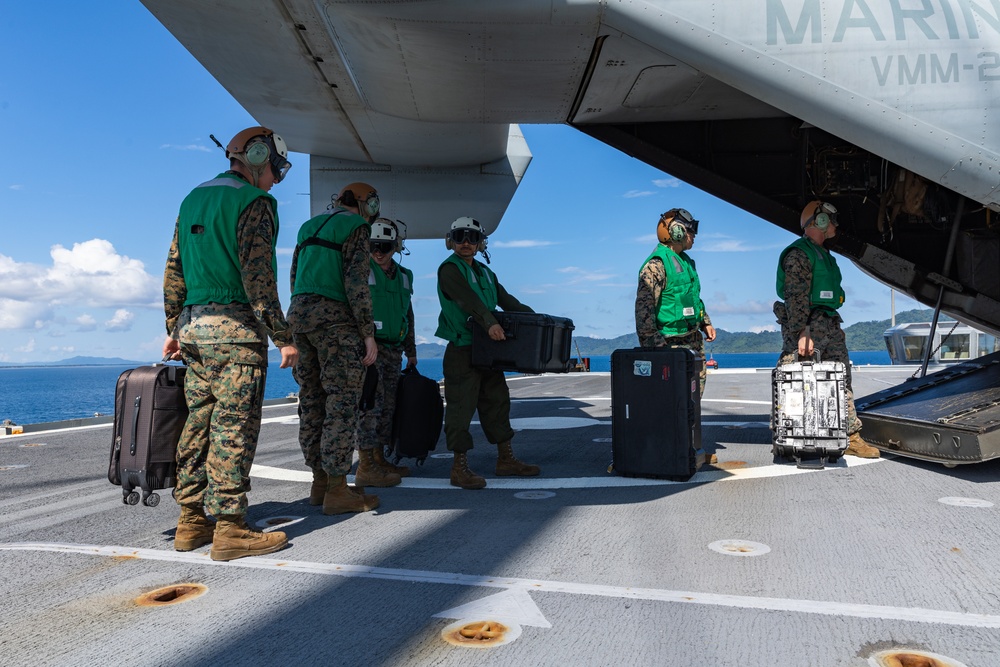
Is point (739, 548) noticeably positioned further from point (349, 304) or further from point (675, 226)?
point (675, 226)

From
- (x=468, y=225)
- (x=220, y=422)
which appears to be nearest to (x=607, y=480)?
(x=468, y=225)

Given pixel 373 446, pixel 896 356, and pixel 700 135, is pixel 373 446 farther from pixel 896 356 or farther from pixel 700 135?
pixel 896 356

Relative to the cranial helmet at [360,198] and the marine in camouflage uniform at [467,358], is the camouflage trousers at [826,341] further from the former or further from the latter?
the cranial helmet at [360,198]

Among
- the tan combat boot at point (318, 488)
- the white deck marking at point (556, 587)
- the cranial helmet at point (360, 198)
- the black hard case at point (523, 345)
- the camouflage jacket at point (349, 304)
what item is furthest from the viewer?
the black hard case at point (523, 345)

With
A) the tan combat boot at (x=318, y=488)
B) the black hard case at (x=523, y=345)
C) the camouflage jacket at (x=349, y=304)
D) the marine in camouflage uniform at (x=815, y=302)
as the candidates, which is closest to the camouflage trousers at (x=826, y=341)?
the marine in camouflage uniform at (x=815, y=302)

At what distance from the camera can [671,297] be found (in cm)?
485

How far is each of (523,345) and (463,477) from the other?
3.13 feet

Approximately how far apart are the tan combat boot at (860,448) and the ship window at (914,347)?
988 inches

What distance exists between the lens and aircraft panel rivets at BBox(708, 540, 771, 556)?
2.76 metres

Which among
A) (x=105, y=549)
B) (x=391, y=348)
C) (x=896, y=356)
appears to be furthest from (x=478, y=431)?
(x=896, y=356)

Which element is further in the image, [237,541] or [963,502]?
[963,502]

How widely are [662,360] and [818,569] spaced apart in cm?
194

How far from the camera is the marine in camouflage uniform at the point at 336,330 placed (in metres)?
3.63

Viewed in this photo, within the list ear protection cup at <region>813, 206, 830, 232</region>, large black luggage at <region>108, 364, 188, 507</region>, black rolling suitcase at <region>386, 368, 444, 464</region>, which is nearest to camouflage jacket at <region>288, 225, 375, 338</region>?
large black luggage at <region>108, 364, 188, 507</region>
